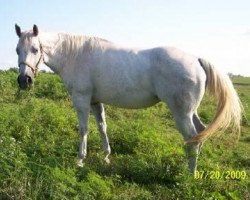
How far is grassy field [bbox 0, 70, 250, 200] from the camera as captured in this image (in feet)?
17.4

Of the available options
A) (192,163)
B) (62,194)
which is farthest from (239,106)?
(62,194)

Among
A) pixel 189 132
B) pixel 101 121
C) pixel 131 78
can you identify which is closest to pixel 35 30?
pixel 131 78

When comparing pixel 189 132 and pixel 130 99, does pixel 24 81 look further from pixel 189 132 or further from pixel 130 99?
pixel 189 132

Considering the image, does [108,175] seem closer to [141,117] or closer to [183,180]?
[183,180]

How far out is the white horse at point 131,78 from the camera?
6.50m

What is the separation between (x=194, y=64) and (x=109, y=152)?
2.42m

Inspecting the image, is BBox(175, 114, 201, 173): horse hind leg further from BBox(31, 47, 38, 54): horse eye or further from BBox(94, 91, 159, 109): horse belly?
BBox(31, 47, 38, 54): horse eye

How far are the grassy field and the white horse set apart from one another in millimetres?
515

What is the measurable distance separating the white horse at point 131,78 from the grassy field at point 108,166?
0.51 metres

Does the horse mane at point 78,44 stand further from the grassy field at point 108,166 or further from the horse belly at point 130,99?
the grassy field at point 108,166

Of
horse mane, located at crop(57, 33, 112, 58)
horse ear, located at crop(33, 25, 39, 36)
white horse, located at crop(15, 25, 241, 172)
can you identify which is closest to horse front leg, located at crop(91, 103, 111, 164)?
white horse, located at crop(15, 25, 241, 172)

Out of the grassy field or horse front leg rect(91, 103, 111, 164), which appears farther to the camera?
horse front leg rect(91, 103, 111, 164)

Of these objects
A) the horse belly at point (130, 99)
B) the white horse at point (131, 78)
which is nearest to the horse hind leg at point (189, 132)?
the white horse at point (131, 78)

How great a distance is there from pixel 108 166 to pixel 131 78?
1.46 metres
